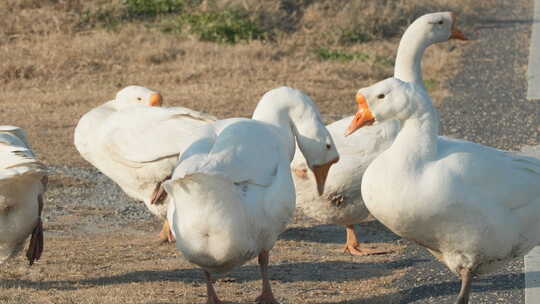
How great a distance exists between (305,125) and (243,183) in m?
0.99

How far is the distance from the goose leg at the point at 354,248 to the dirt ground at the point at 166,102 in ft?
0.32

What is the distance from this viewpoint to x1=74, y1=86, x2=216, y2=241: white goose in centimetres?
762

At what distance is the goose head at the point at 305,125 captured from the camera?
21.7 ft

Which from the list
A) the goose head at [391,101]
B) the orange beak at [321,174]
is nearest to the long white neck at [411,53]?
the orange beak at [321,174]

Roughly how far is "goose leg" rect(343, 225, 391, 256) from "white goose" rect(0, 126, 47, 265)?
232 centimetres

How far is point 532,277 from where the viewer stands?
6.62 meters

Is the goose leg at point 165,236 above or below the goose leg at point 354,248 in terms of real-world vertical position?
below

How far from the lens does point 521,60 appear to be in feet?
50.7

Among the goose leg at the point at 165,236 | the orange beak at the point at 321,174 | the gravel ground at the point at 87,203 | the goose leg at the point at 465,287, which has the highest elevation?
the orange beak at the point at 321,174

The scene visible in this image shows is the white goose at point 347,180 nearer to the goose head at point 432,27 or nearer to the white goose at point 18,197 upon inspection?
the goose head at point 432,27

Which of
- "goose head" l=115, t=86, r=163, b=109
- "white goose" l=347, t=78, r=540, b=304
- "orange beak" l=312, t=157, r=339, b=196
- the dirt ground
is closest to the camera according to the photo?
"white goose" l=347, t=78, r=540, b=304

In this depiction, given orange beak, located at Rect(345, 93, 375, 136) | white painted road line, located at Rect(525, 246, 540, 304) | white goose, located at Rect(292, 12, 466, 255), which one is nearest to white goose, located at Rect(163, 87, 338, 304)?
orange beak, located at Rect(345, 93, 375, 136)

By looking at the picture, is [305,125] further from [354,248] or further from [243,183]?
[354,248]

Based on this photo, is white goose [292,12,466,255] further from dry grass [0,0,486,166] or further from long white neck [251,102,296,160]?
dry grass [0,0,486,166]
